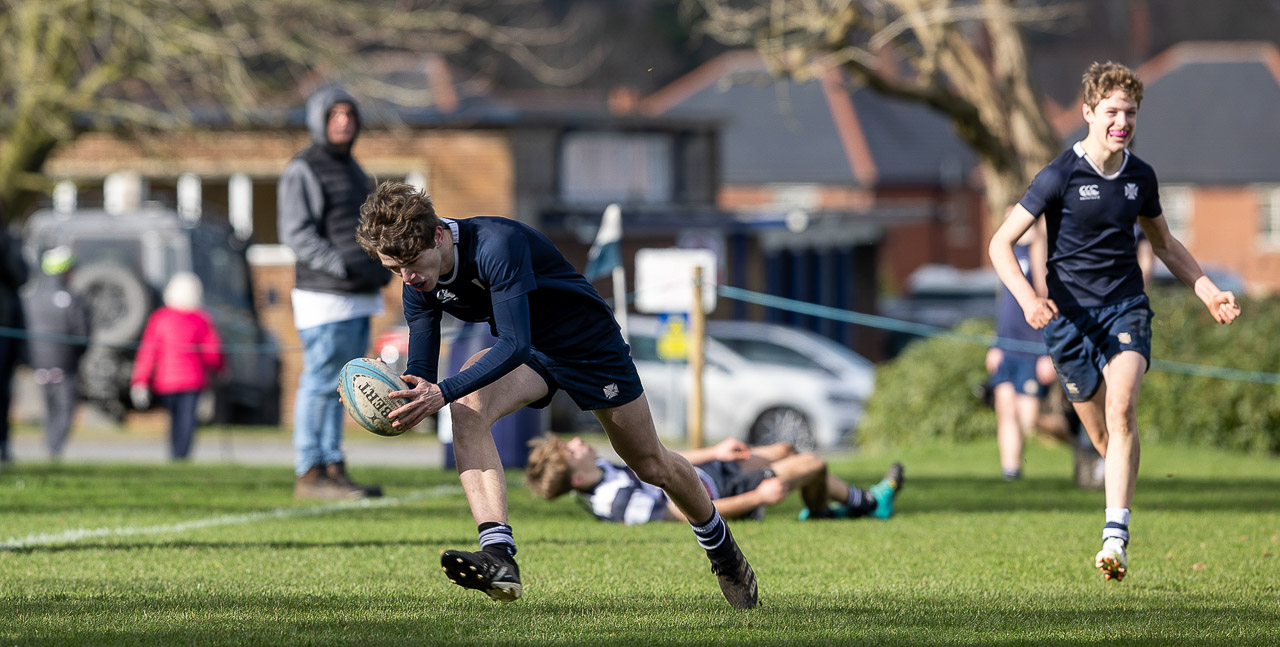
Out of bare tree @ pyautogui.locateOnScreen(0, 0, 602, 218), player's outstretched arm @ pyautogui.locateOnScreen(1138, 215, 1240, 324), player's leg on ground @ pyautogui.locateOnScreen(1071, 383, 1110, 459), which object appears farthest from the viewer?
bare tree @ pyautogui.locateOnScreen(0, 0, 602, 218)

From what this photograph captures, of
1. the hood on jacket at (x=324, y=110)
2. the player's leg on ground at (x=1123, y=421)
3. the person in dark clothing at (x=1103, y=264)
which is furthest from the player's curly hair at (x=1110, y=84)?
the hood on jacket at (x=324, y=110)

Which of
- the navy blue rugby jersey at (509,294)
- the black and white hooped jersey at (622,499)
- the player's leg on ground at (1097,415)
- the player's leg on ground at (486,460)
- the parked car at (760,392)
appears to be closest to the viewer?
the navy blue rugby jersey at (509,294)

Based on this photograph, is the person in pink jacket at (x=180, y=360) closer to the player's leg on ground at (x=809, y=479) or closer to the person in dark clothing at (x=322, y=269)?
the person in dark clothing at (x=322, y=269)

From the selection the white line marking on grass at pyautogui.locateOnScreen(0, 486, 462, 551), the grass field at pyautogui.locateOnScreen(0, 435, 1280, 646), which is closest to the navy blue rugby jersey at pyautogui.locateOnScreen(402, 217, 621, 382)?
the grass field at pyautogui.locateOnScreen(0, 435, 1280, 646)

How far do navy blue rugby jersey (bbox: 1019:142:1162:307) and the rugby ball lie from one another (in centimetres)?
308

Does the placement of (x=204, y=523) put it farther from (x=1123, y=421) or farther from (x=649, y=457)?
(x=1123, y=421)

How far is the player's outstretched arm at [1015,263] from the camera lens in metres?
6.46

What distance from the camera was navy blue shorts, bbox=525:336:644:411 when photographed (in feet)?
18.1

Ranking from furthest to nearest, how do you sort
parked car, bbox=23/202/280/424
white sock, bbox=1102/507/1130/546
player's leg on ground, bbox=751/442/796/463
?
parked car, bbox=23/202/280/424 → player's leg on ground, bbox=751/442/796/463 → white sock, bbox=1102/507/1130/546

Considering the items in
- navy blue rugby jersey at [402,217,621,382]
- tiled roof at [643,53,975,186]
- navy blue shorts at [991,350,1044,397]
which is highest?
tiled roof at [643,53,975,186]

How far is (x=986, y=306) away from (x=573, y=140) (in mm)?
11286

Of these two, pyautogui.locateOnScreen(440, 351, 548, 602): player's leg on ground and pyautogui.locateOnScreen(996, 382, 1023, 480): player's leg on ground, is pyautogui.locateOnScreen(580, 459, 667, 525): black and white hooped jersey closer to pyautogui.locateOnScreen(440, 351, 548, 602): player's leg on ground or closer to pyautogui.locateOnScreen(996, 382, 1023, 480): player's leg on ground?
pyautogui.locateOnScreen(440, 351, 548, 602): player's leg on ground

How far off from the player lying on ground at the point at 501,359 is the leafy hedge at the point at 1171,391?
9.63 metres

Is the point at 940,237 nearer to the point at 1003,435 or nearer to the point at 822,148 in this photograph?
the point at 822,148
